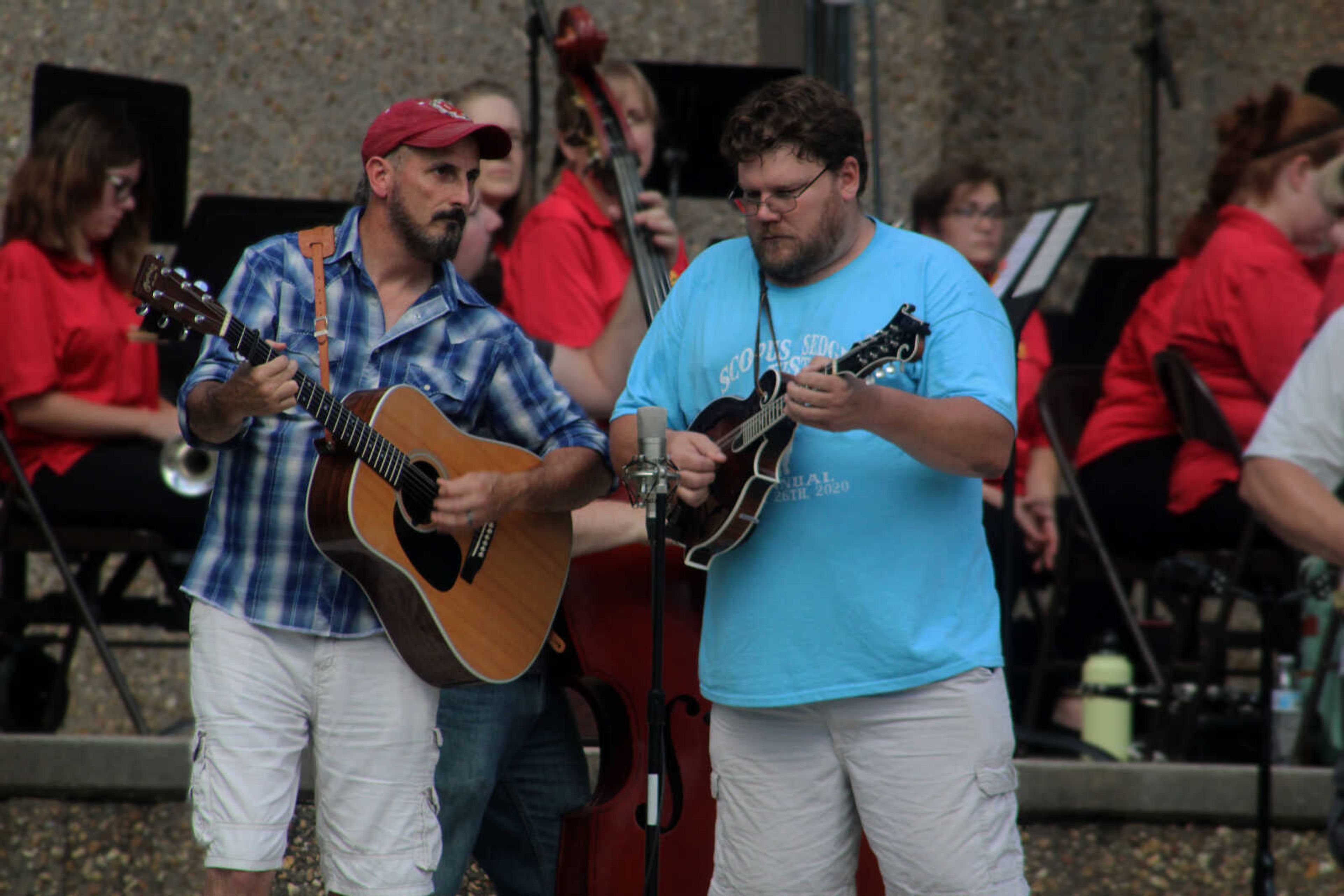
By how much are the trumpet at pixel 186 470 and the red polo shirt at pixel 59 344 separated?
0.79 ft

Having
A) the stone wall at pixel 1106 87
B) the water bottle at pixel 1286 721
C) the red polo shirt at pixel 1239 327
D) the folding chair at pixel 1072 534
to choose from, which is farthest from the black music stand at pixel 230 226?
the stone wall at pixel 1106 87

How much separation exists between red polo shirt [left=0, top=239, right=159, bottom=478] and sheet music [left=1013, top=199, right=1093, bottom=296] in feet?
7.38

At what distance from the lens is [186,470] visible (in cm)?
442

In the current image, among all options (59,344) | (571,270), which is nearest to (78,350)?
(59,344)

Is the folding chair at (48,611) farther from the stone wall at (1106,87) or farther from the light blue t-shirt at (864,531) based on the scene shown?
the stone wall at (1106,87)

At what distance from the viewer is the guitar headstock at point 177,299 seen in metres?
2.67

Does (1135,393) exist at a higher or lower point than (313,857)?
higher

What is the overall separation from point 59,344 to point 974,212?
8.56ft

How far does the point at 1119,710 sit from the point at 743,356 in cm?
268

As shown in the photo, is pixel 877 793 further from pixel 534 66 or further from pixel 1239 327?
pixel 534 66

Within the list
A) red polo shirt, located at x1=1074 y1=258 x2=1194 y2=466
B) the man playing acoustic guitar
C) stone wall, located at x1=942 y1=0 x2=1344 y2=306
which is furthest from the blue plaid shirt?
stone wall, located at x1=942 y1=0 x2=1344 y2=306

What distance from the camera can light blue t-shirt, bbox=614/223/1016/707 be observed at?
8.87 ft

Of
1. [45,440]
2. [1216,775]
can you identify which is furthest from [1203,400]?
[45,440]

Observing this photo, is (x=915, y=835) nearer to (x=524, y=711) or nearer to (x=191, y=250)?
(x=524, y=711)
